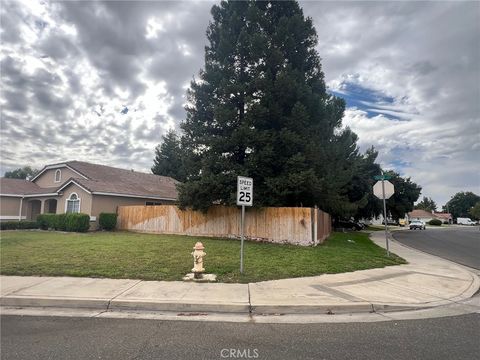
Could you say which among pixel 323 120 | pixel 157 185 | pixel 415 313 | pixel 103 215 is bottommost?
pixel 415 313

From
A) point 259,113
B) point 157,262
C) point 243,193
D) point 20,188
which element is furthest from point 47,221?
point 243,193

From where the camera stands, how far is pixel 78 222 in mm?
21984

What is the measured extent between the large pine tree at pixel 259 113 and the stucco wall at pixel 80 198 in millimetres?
8886

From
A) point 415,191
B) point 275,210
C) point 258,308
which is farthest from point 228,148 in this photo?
point 415,191

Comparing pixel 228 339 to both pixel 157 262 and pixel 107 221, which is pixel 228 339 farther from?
pixel 107 221

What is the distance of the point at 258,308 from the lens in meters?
6.22

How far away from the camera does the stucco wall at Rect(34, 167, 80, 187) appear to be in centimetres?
2838

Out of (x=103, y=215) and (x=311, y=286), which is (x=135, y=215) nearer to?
(x=103, y=215)

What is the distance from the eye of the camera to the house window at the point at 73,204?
24.8m

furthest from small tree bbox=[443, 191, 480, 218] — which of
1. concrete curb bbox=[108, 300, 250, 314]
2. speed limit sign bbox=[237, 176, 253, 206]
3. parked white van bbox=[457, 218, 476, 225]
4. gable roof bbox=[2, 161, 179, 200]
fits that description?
concrete curb bbox=[108, 300, 250, 314]

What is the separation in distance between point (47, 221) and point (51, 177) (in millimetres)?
7719

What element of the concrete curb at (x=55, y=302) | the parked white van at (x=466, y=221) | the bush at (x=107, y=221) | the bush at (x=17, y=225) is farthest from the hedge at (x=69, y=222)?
the parked white van at (x=466, y=221)

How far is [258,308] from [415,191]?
169ft

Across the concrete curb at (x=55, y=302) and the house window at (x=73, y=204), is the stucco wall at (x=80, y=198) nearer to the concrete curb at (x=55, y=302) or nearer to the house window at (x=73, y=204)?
the house window at (x=73, y=204)
